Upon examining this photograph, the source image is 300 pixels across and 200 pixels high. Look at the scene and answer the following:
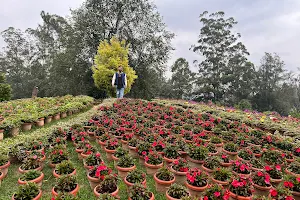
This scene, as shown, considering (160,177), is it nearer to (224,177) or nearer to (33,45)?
(224,177)

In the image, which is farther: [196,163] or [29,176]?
[196,163]

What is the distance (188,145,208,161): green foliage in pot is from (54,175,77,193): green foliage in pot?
2261mm

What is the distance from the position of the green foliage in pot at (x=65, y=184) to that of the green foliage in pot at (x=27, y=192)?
245mm

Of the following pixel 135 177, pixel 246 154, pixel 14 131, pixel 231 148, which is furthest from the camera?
pixel 14 131

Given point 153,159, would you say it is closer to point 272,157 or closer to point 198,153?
point 198,153

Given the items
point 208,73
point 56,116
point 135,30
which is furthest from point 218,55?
point 56,116

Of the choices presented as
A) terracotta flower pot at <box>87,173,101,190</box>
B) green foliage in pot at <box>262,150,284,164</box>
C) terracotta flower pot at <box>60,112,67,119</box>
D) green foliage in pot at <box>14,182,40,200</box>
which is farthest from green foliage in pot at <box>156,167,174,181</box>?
terracotta flower pot at <box>60,112,67,119</box>

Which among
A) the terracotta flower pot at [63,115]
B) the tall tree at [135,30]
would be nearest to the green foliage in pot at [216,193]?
the terracotta flower pot at [63,115]

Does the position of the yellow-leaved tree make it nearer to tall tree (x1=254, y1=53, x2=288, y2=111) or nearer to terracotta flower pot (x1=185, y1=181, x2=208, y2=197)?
terracotta flower pot (x1=185, y1=181, x2=208, y2=197)

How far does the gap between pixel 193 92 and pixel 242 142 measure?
23784 mm

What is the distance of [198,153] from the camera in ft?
14.3

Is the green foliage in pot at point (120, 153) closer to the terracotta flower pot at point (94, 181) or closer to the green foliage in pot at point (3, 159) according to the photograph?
the terracotta flower pot at point (94, 181)

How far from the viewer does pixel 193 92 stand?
2894 centimetres

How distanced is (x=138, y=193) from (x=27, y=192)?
141cm
